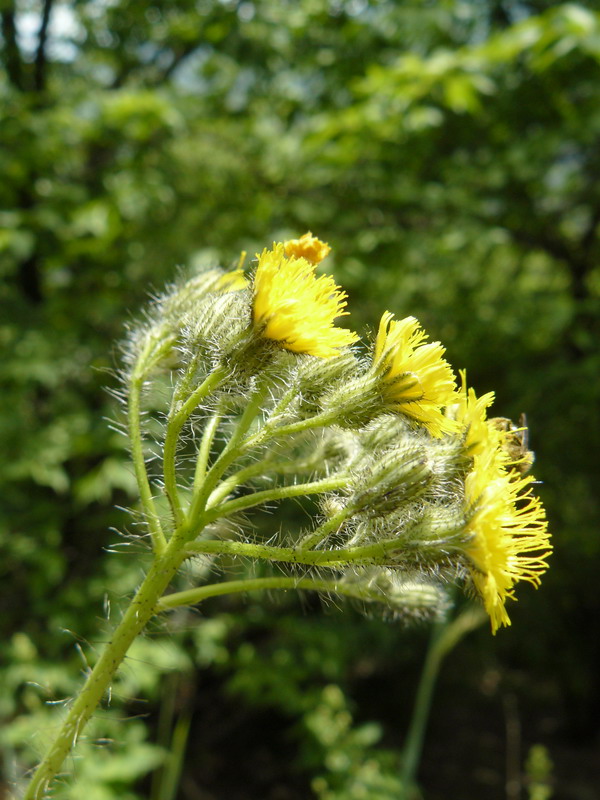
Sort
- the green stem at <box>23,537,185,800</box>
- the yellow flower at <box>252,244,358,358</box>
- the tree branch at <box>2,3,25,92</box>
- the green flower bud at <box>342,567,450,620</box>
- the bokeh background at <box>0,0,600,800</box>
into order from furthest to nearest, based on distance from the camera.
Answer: the tree branch at <box>2,3,25,92</box>, the bokeh background at <box>0,0,600,800</box>, the green flower bud at <box>342,567,450,620</box>, the yellow flower at <box>252,244,358,358</box>, the green stem at <box>23,537,185,800</box>

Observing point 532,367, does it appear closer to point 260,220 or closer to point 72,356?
point 260,220

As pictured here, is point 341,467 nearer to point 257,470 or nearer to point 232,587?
point 257,470

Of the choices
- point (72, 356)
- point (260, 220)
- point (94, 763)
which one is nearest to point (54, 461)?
point (72, 356)

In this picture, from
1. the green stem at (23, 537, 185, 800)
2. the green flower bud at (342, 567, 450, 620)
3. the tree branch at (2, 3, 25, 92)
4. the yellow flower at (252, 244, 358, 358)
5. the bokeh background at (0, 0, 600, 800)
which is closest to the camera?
the green stem at (23, 537, 185, 800)

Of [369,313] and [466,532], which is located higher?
[369,313]

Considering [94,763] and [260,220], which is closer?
[94,763]

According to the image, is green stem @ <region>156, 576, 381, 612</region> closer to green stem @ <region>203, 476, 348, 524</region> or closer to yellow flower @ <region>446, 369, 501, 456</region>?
green stem @ <region>203, 476, 348, 524</region>

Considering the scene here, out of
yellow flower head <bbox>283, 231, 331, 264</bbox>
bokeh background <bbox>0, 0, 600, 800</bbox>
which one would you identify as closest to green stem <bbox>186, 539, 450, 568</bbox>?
yellow flower head <bbox>283, 231, 331, 264</bbox>
